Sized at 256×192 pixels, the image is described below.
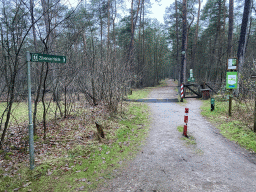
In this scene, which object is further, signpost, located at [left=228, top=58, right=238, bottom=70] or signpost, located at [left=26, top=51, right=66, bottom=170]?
signpost, located at [left=228, top=58, right=238, bottom=70]

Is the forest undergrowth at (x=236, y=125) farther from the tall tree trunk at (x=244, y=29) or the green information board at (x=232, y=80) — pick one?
the tall tree trunk at (x=244, y=29)

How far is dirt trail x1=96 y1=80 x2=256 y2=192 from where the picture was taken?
11.1 feet

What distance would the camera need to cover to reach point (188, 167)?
4.06m

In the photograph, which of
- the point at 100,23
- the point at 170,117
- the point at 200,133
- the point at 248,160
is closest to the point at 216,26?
the point at 100,23

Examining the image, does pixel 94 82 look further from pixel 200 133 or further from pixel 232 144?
pixel 232 144

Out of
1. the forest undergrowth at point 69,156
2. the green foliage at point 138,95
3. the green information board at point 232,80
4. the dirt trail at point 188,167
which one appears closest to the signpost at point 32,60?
the forest undergrowth at point 69,156

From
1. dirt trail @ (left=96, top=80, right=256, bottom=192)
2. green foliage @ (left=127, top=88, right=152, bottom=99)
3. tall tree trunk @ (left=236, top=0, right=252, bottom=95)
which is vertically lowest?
dirt trail @ (left=96, top=80, right=256, bottom=192)

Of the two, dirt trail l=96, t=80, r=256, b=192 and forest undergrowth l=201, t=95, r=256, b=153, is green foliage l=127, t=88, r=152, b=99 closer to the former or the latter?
forest undergrowth l=201, t=95, r=256, b=153

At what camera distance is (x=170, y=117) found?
8805 millimetres

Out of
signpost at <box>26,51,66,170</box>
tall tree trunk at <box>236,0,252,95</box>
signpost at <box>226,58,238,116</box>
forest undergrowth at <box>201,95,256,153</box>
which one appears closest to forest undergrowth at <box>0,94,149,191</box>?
signpost at <box>26,51,66,170</box>

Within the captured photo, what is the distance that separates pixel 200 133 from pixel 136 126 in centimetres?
268

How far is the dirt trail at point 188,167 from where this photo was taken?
11.1ft

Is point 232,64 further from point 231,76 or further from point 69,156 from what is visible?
point 69,156

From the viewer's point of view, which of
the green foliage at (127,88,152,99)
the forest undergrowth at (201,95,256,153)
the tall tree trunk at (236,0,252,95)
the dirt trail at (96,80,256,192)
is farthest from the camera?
the green foliage at (127,88,152,99)
